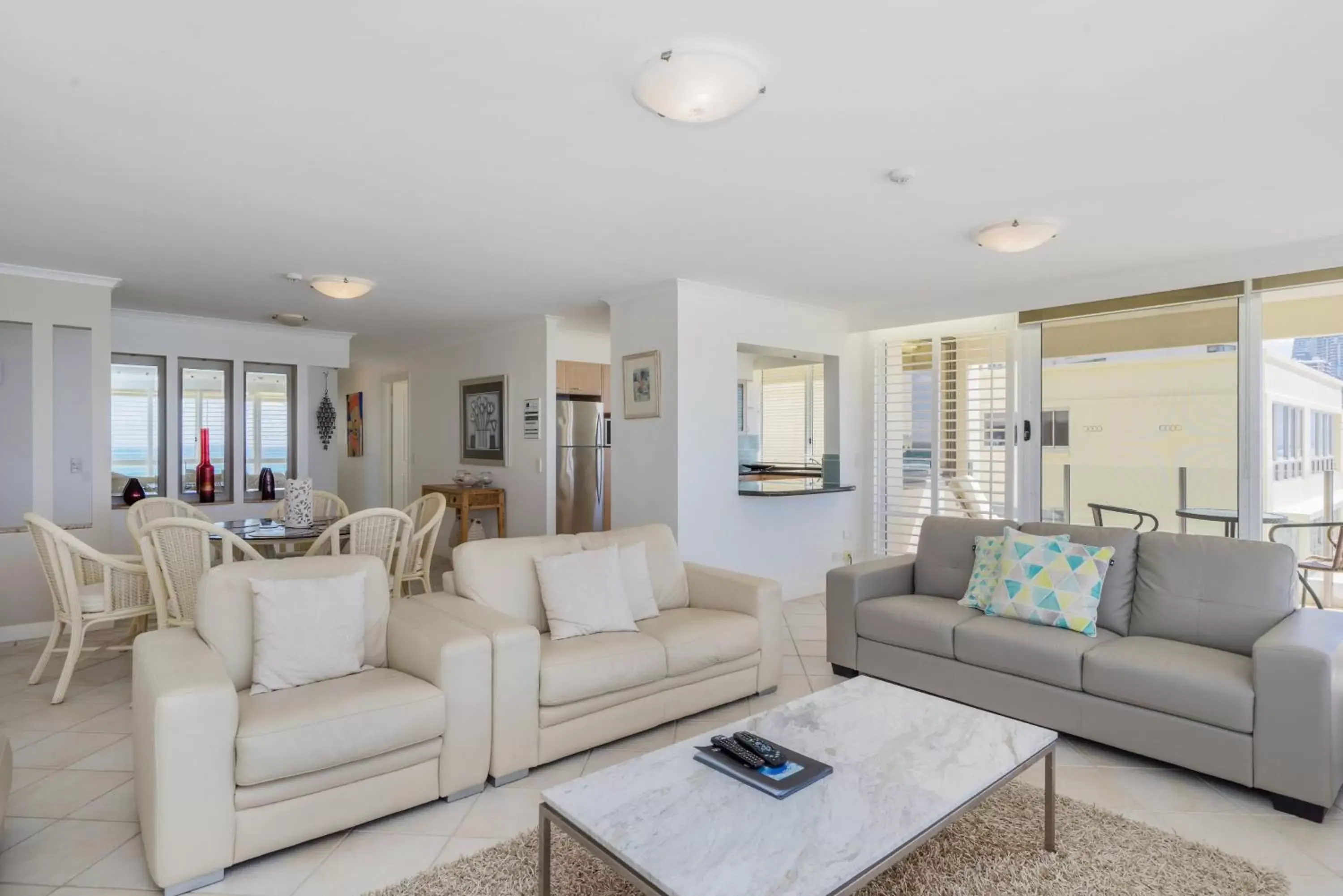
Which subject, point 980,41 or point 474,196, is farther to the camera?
point 474,196

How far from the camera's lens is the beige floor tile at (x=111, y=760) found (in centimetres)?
281

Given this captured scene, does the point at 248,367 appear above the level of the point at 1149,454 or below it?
above

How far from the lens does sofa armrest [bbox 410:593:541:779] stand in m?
2.60

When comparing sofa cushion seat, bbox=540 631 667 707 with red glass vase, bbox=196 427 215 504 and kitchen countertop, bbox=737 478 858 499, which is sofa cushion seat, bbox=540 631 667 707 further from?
red glass vase, bbox=196 427 215 504

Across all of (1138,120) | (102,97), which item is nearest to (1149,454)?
(1138,120)

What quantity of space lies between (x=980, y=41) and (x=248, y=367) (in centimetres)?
654

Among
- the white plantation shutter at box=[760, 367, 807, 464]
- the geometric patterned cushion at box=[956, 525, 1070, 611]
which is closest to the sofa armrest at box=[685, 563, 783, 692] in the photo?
the geometric patterned cushion at box=[956, 525, 1070, 611]

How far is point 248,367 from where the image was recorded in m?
Answer: 6.57

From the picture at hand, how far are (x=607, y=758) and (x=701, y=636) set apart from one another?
0.64 meters

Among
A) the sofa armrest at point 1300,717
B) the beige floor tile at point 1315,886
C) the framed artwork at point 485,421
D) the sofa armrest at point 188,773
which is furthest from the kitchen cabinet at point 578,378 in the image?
the sofa armrest at point 1300,717

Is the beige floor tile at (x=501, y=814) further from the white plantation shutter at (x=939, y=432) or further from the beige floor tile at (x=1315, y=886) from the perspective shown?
the white plantation shutter at (x=939, y=432)

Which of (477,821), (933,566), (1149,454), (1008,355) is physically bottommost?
(477,821)

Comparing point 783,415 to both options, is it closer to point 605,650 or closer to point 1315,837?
point 605,650

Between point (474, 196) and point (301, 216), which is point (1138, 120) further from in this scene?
point (301, 216)
